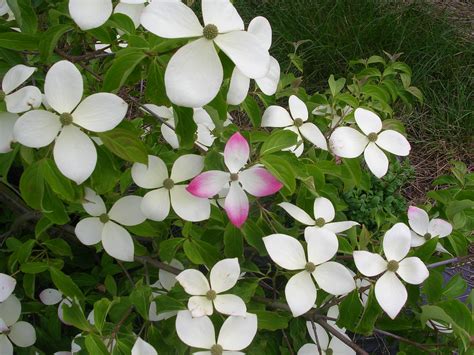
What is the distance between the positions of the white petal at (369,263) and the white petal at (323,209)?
109mm

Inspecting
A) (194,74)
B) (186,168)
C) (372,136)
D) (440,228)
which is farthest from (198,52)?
(440,228)

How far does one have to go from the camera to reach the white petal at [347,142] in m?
0.90

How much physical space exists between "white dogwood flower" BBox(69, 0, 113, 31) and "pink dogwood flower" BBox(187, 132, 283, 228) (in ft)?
0.70

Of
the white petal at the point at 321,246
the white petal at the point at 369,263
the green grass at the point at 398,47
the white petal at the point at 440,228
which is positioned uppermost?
the white petal at the point at 321,246

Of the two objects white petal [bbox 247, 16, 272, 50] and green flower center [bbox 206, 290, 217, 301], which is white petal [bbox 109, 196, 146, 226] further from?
white petal [bbox 247, 16, 272, 50]

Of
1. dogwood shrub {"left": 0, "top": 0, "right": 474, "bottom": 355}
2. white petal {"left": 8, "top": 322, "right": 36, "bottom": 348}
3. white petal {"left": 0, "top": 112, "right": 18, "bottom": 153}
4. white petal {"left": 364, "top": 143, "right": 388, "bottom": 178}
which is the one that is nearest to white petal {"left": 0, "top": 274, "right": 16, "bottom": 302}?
dogwood shrub {"left": 0, "top": 0, "right": 474, "bottom": 355}

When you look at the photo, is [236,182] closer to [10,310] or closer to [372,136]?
[372,136]

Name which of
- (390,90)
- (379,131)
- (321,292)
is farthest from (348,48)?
(321,292)

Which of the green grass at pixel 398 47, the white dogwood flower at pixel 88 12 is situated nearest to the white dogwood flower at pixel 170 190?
the white dogwood flower at pixel 88 12

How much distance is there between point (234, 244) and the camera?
0.84m

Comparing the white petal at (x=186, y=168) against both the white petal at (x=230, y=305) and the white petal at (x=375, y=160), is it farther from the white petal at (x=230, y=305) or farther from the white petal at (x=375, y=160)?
the white petal at (x=375, y=160)

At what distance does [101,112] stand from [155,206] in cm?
18

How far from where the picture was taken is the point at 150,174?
2.54ft

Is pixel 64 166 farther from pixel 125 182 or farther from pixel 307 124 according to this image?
pixel 307 124
